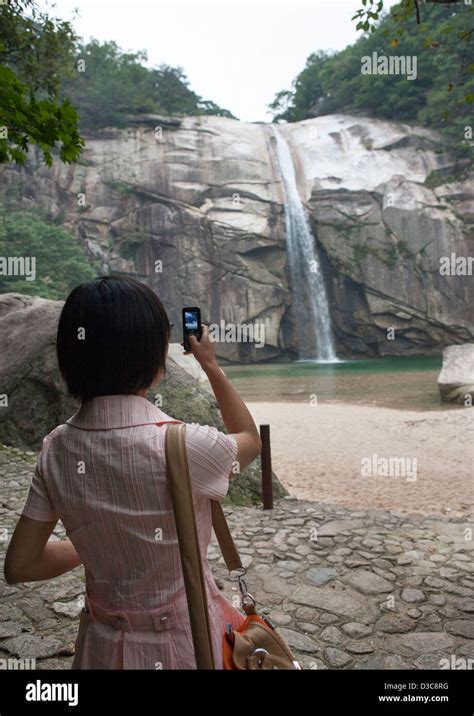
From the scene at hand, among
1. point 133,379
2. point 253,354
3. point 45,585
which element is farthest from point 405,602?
point 253,354

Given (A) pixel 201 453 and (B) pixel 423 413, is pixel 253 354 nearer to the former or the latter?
(B) pixel 423 413

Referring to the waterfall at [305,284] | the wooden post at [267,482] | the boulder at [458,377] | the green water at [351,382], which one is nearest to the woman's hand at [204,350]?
the wooden post at [267,482]

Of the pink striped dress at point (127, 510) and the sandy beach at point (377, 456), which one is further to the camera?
the sandy beach at point (377, 456)

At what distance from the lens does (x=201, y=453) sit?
1210mm

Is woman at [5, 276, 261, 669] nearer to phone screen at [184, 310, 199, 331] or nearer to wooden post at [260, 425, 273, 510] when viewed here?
phone screen at [184, 310, 199, 331]

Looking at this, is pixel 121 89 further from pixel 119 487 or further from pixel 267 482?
pixel 119 487

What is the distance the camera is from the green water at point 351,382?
16.7 metres

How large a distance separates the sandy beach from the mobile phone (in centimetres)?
576

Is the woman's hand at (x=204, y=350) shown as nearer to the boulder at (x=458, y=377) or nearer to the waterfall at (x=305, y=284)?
the boulder at (x=458, y=377)

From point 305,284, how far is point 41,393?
81.2 ft

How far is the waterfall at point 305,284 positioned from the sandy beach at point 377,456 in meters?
15.8

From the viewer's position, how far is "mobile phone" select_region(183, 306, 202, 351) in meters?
1.54

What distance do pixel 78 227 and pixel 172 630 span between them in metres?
30.9

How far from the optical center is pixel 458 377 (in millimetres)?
15734
